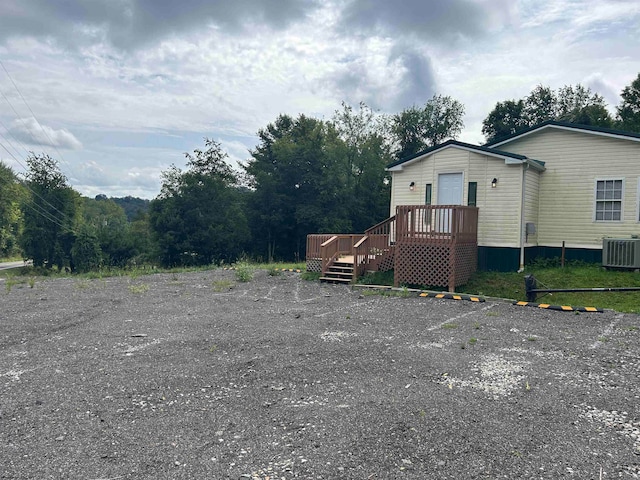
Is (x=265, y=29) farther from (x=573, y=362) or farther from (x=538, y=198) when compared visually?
(x=573, y=362)

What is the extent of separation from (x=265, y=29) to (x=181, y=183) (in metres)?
23.1

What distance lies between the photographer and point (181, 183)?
34.7m

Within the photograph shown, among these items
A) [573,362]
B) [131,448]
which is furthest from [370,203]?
[131,448]

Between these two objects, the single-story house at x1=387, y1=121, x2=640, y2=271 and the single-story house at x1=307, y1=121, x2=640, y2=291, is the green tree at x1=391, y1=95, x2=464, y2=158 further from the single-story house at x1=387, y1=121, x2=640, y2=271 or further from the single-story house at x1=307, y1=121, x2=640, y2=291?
the single-story house at x1=387, y1=121, x2=640, y2=271

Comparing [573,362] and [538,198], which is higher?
[538,198]

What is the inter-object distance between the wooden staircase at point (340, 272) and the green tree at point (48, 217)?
103ft

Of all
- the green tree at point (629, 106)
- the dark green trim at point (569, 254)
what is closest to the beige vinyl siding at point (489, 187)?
the dark green trim at point (569, 254)

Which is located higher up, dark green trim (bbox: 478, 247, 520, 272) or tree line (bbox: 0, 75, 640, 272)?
tree line (bbox: 0, 75, 640, 272)

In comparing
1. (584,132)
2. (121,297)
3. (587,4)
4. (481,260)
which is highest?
(587,4)

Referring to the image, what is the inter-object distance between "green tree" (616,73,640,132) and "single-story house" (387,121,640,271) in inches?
780

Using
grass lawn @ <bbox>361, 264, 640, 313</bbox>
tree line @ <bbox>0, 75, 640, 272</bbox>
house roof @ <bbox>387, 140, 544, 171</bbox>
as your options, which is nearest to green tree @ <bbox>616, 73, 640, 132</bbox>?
tree line @ <bbox>0, 75, 640, 272</bbox>

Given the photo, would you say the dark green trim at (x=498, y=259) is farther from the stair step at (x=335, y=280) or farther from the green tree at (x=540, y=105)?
the green tree at (x=540, y=105)

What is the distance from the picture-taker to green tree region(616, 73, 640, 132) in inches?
1136

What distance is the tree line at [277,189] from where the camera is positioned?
32.7 meters
